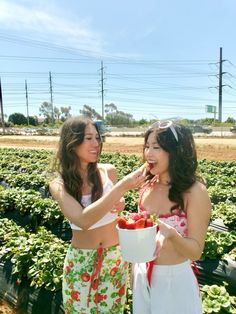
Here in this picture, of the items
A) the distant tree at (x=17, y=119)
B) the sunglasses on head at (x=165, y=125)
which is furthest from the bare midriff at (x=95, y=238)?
the distant tree at (x=17, y=119)

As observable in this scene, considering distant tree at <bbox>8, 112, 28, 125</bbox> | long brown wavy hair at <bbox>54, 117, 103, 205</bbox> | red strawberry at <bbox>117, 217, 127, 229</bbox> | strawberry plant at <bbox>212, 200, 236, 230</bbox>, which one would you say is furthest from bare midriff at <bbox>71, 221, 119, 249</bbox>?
distant tree at <bbox>8, 112, 28, 125</bbox>

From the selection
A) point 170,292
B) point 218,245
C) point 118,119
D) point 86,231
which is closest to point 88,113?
point 86,231

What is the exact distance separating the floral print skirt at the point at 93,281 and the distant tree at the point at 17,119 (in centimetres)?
8895

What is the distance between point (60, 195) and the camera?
2.27 m

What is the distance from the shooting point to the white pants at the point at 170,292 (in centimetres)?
192

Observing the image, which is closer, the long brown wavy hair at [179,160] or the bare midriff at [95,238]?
the long brown wavy hair at [179,160]

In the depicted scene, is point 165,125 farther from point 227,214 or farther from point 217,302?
point 227,214

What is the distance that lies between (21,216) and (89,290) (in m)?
4.49

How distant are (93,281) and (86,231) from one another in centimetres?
30

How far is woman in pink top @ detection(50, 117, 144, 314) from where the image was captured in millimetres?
2221

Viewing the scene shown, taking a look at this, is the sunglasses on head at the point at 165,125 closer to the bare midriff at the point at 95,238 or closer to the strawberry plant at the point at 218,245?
the bare midriff at the point at 95,238

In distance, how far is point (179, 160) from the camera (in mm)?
1998

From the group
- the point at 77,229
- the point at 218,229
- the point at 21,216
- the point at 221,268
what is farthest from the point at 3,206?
the point at 77,229

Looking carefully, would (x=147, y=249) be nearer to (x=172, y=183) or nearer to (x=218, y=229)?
(x=172, y=183)
